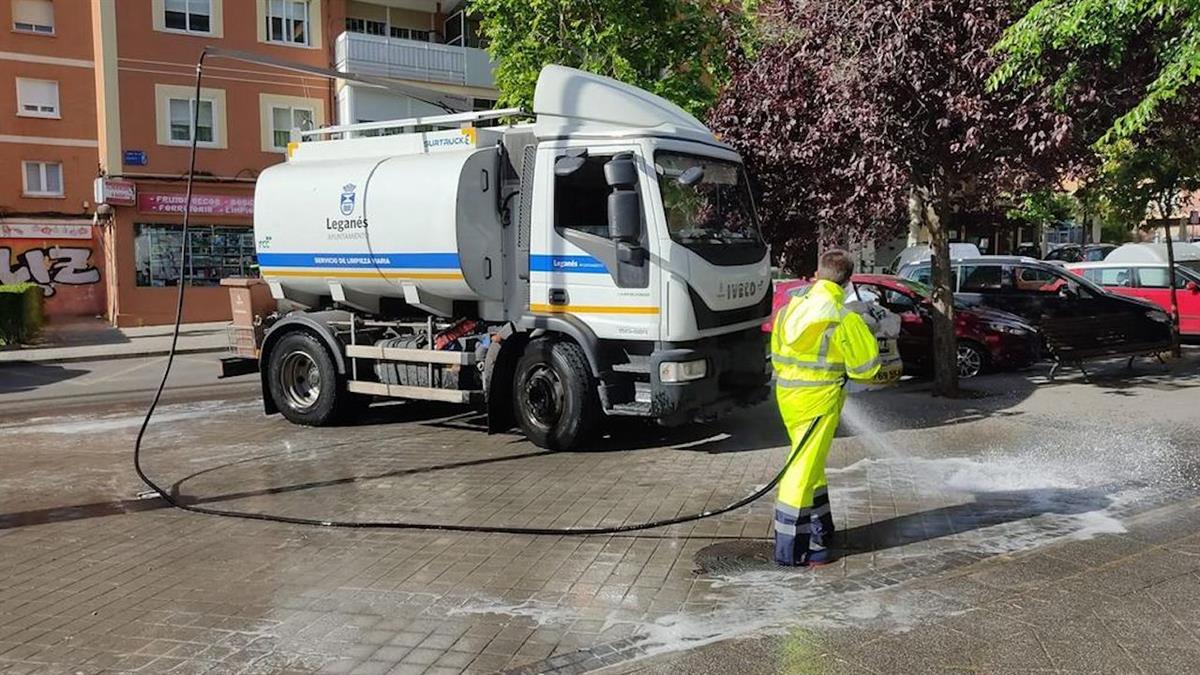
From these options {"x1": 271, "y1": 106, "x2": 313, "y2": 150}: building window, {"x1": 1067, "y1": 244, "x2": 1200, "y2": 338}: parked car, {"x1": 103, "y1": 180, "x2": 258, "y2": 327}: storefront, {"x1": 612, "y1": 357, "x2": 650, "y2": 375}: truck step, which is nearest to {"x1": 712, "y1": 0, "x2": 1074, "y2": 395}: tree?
{"x1": 612, "y1": 357, "x2": 650, "y2": 375}: truck step

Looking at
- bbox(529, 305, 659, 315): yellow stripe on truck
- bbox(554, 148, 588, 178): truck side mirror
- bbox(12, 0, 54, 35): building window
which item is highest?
bbox(12, 0, 54, 35): building window

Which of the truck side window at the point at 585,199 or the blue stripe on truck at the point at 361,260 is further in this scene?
the blue stripe on truck at the point at 361,260

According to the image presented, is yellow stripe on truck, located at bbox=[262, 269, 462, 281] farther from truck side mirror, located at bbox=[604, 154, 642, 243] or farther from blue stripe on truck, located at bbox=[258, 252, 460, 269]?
truck side mirror, located at bbox=[604, 154, 642, 243]

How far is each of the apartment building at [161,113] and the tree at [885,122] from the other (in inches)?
620

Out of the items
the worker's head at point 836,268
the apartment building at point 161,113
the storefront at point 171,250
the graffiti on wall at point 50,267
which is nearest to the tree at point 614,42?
the worker's head at point 836,268

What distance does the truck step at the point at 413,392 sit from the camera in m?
8.74

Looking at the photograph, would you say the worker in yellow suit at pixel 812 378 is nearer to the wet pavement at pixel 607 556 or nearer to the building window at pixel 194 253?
the wet pavement at pixel 607 556

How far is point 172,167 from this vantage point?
2478 centimetres

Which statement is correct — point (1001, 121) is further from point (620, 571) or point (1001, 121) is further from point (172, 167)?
point (172, 167)

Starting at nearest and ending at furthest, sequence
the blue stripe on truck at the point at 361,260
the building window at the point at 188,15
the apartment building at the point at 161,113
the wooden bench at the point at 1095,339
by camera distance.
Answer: the blue stripe on truck at the point at 361,260 < the wooden bench at the point at 1095,339 < the apartment building at the point at 161,113 < the building window at the point at 188,15

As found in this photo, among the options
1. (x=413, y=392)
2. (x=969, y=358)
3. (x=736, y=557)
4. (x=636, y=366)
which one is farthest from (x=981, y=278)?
(x=736, y=557)

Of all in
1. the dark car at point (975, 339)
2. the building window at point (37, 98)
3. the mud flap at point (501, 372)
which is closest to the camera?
the mud flap at point (501, 372)

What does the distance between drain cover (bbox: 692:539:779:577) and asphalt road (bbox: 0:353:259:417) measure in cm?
902

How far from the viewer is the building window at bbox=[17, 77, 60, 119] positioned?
89.3 feet
